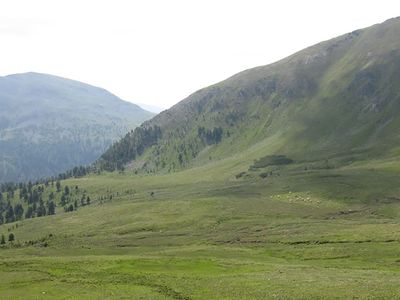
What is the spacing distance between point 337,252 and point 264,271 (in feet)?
100

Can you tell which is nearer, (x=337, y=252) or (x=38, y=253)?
(x=337, y=252)

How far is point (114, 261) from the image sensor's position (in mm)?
98250

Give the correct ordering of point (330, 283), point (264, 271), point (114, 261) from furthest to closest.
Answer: point (114, 261)
point (264, 271)
point (330, 283)

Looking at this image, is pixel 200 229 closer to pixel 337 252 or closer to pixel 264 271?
pixel 337 252

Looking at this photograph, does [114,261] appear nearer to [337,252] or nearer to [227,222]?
[337,252]

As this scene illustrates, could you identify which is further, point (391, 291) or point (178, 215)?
point (178, 215)

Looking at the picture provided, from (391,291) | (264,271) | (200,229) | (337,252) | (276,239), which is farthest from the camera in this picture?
(200,229)

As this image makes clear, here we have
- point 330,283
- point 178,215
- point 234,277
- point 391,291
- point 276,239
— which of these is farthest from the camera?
point 178,215

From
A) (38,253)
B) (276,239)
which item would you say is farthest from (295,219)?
(38,253)

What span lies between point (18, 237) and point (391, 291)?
165386 millimetres

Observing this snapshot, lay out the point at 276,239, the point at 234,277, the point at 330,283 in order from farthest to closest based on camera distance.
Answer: the point at 276,239, the point at 234,277, the point at 330,283

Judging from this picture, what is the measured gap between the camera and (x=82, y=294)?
236 feet

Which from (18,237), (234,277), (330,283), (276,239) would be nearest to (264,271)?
(234,277)

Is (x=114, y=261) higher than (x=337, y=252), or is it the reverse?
(x=114, y=261)
